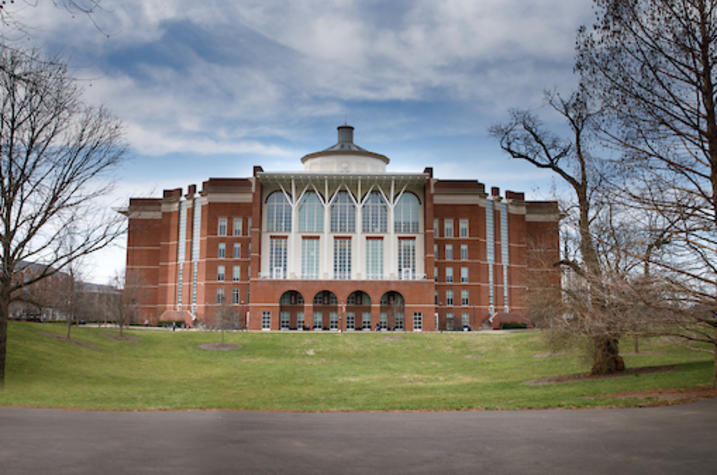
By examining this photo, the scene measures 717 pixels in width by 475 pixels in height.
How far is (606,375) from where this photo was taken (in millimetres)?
22594

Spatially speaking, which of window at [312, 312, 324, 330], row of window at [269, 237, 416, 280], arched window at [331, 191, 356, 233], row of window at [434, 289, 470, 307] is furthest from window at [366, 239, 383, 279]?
row of window at [434, 289, 470, 307]

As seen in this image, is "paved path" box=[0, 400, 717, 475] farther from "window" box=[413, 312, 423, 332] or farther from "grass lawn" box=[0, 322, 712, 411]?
"window" box=[413, 312, 423, 332]

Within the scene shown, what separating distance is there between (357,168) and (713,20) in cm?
5665

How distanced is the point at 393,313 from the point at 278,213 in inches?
630

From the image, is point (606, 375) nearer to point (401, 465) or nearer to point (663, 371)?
point (663, 371)

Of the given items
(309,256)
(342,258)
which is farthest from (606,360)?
(309,256)

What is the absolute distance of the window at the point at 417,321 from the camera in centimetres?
6144

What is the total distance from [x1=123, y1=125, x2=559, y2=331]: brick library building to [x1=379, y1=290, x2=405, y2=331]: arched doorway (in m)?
0.13

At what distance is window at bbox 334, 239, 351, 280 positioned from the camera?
6338 cm

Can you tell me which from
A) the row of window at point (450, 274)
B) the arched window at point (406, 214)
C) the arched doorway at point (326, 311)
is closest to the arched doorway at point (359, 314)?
the arched doorway at point (326, 311)

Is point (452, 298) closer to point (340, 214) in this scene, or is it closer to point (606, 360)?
point (340, 214)

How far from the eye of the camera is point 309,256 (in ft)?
208

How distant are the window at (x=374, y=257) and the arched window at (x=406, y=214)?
8.39 ft

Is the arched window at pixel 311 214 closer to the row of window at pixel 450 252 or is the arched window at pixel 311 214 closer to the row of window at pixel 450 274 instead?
the row of window at pixel 450 252
